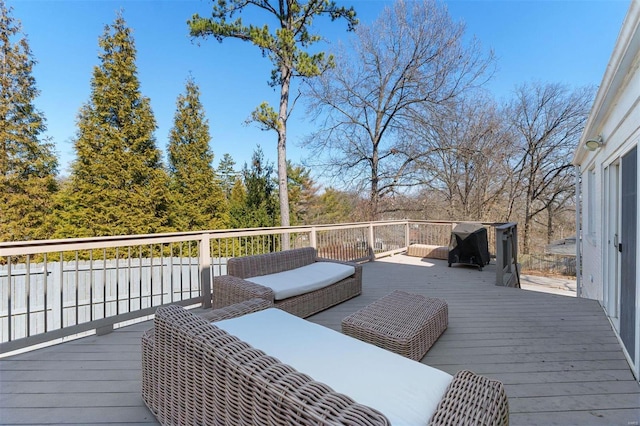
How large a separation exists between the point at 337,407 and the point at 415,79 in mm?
11656

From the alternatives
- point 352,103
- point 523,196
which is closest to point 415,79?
point 352,103

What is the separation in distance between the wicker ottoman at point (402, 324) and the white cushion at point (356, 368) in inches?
24.3

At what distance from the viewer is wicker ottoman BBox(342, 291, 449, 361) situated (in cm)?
221

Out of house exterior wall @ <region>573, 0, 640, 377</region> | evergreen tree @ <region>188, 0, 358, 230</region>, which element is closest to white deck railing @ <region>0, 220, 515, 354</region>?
house exterior wall @ <region>573, 0, 640, 377</region>

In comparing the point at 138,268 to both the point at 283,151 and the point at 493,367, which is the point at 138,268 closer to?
the point at 283,151

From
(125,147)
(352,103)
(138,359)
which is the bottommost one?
(138,359)

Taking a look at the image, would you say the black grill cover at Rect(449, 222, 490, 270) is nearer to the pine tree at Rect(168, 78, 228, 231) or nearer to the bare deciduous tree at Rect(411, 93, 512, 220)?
the bare deciduous tree at Rect(411, 93, 512, 220)

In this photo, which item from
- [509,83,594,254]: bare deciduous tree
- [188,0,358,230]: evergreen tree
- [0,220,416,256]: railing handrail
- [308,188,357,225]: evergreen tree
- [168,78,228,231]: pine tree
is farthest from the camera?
[308,188,357,225]: evergreen tree

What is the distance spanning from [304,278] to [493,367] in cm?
203

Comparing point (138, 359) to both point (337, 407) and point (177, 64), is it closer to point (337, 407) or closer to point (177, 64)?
point (337, 407)

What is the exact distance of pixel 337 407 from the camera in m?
0.84

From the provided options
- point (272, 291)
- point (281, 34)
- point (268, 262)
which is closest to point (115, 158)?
point (281, 34)

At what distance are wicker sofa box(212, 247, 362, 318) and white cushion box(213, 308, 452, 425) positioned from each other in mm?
1123

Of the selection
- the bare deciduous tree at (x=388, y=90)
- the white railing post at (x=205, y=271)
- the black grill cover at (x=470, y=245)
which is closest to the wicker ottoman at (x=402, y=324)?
the white railing post at (x=205, y=271)
